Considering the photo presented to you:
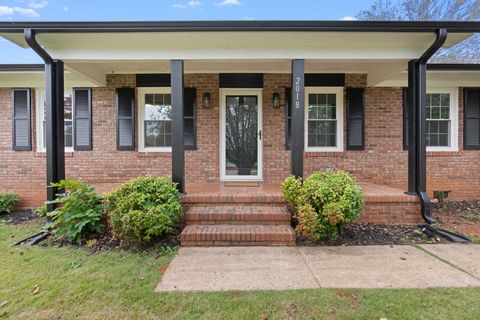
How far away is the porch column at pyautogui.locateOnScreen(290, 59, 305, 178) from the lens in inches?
177

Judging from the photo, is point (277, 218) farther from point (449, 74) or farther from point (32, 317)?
point (449, 74)

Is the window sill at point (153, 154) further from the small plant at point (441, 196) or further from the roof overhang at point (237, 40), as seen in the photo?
the small plant at point (441, 196)

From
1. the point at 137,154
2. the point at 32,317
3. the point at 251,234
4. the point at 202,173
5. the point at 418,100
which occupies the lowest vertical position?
the point at 32,317

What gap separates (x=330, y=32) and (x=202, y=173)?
3806mm

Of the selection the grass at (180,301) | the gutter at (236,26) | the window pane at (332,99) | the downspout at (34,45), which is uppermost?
the gutter at (236,26)

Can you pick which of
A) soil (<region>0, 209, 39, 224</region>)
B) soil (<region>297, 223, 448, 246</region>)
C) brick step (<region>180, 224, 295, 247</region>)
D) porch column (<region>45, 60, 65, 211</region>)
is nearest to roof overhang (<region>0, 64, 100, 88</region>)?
porch column (<region>45, 60, 65, 211</region>)

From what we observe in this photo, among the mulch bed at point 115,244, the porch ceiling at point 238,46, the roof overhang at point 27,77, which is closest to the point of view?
the mulch bed at point 115,244

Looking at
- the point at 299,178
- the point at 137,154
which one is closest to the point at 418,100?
the point at 299,178

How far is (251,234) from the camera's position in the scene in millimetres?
3818

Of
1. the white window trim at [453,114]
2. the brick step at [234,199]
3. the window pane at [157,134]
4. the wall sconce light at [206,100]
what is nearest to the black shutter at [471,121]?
the white window trim at [453,114]

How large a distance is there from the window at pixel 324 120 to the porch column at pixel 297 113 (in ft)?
6.29

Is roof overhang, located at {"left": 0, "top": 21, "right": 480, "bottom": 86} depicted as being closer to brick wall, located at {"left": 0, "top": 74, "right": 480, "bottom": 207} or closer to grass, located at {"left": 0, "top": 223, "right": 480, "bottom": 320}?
brick wall, located at {"left": 0, "top": 74, "right": 480, "bottom": 207}

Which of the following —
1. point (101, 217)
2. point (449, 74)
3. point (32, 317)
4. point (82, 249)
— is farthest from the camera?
point (449, 74)

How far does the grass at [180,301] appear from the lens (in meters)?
2.26
